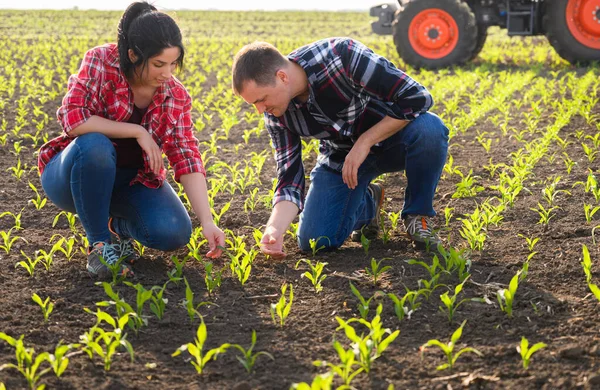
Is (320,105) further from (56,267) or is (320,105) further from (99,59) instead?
(56,267)

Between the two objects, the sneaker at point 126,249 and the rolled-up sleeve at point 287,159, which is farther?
the rolled-up sleeve at point 287,159

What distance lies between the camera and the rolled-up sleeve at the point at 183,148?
142 inches

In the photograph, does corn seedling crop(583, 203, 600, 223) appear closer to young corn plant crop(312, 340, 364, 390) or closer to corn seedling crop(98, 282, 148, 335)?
young corn plant crop(312, 340, 364, 390)

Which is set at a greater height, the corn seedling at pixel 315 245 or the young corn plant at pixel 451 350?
the young corn plant at pixel 451 350

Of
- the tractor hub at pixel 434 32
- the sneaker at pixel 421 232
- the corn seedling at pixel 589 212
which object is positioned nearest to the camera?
the sneaker at pixel 421 232

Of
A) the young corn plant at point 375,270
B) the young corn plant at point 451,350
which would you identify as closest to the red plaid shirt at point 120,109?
the young corn plant at point 375,270

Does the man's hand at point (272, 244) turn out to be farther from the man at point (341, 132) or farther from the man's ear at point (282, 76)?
the man's ear at point (282, 76)

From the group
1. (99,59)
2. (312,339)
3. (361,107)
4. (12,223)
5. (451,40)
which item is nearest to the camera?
(312,339)

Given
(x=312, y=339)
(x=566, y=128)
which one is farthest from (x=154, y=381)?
(x=566, y=128)

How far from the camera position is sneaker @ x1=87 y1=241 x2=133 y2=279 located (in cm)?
342

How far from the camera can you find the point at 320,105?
3646mm

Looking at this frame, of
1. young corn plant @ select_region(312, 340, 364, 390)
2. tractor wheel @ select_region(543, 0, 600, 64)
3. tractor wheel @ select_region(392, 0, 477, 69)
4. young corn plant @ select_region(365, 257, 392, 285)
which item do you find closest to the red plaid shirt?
young corn plant @ select_region(365, 257, 392, 285)

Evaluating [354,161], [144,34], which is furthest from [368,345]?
[144,34]

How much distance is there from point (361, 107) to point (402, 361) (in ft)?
4.87
